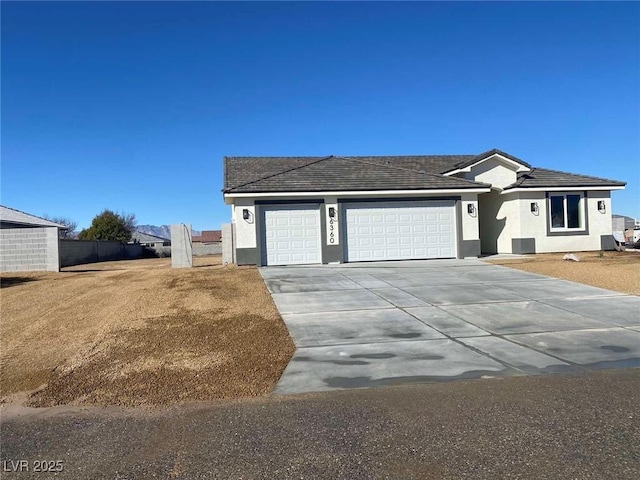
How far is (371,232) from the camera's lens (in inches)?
756

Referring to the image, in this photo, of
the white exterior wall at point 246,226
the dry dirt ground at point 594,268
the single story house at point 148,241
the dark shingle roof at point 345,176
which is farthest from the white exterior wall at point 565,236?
the single story house at point 148,241

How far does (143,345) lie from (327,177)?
1326 centimetres

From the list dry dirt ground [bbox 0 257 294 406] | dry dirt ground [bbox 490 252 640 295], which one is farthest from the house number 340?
dry dirt ground [bbox 0 257 294 406]

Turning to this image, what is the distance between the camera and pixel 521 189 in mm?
20391

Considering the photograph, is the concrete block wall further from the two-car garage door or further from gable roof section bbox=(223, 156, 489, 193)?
the two-car garage door

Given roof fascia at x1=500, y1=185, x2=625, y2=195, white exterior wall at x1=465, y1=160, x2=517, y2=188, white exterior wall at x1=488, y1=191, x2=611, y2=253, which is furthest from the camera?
white exterior wall at x1=465, y1=160, x2=517, y2=188

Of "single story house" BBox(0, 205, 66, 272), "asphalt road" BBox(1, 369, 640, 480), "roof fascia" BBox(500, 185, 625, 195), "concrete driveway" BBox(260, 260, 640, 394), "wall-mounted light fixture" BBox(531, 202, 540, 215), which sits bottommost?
"asphalt road" BBox(1, 369, 640, 480)

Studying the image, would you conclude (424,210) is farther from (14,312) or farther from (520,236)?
(14,312)

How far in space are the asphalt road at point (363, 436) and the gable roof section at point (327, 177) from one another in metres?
13.7

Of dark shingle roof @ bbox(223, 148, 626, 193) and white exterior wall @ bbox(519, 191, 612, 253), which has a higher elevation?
dark shingle roof @ bbox(223, 148, 626, 193)

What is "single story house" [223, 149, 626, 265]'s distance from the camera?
18.6 meters

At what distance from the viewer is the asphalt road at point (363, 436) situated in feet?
12.0

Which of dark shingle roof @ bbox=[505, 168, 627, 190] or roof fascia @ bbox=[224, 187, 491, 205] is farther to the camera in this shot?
dark shingle roof @ bbox=[505, 168, 627, 190]

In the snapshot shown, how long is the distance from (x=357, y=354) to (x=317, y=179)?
13129mm
